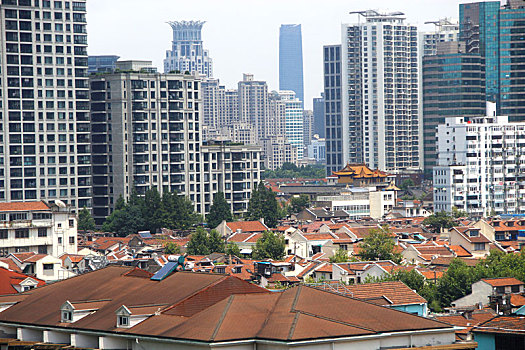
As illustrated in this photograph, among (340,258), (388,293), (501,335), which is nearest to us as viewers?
(501,335)

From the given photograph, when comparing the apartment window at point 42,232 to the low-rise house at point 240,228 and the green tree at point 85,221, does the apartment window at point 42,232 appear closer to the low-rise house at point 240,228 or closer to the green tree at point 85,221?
the low-rise house at point 240,228

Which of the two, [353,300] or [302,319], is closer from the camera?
[302,319]

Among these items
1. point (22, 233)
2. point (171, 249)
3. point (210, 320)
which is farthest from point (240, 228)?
point (210, 320)

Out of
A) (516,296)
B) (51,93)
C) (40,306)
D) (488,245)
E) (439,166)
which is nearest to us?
(40,306)

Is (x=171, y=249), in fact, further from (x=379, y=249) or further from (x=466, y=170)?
(x=466, y=170)

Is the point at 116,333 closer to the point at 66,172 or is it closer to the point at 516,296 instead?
the point at 516,296

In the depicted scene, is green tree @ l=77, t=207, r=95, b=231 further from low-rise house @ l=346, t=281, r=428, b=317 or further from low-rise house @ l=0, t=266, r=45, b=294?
low-rise house @ l=346, t=281, r=428, b=317

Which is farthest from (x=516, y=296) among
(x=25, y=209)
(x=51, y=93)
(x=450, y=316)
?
(x=51, y=93)
